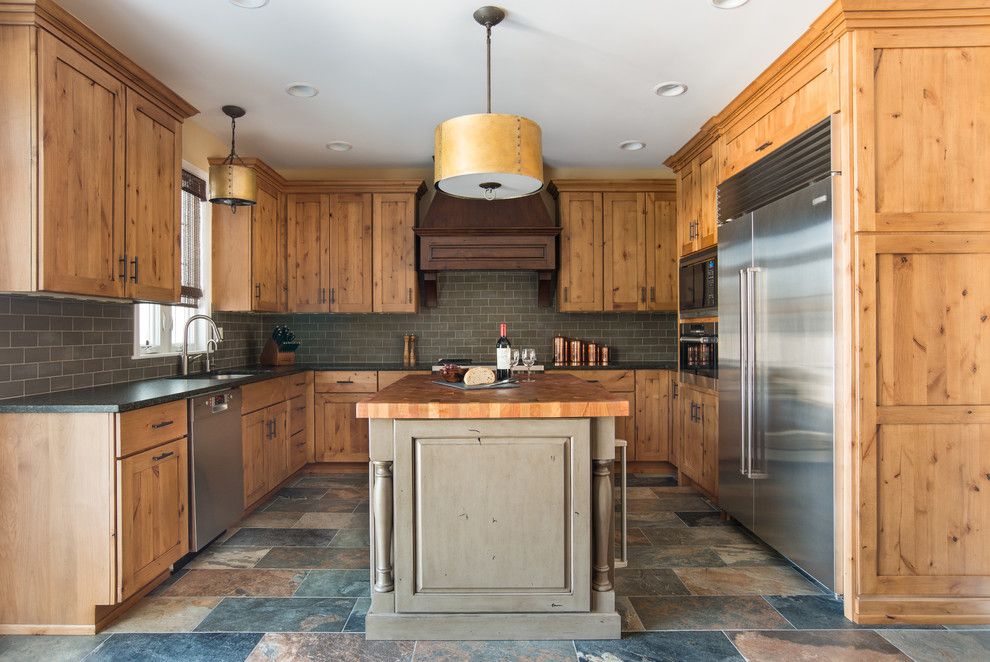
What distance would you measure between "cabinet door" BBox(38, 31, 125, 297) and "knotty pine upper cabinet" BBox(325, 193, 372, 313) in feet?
7.94

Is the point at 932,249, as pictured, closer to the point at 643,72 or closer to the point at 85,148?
the point at 643,72

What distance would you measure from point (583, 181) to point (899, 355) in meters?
3.26

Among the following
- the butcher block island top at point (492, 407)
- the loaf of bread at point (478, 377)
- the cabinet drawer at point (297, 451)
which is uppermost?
the loaf of bread at point (478, 377)

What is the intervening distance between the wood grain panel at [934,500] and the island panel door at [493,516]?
4.16 feet

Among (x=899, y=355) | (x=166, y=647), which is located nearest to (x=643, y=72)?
(x=899, y=355)

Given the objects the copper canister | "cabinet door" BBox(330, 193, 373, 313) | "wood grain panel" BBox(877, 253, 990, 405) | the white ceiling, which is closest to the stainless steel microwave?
the white ceiling

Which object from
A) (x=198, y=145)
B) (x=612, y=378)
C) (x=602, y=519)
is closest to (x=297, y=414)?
(x=198, y=145)

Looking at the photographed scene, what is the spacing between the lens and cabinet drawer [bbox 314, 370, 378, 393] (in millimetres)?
5086

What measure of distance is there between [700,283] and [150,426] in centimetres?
343

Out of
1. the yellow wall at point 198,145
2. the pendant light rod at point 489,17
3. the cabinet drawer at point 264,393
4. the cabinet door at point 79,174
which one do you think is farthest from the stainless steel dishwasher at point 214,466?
the pendant light rod at point 489,17

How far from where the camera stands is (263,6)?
2.70 metres

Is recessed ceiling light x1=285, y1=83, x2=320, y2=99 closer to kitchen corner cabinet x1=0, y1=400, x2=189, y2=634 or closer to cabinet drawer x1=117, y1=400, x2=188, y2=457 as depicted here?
cabinet drawer x1=117, y1=400, x2=188, y2=457

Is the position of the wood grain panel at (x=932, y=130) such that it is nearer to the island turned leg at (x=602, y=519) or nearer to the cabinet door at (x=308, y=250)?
the island turned leg at (x=602, y=519)

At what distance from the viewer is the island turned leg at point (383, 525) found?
2395 millimetres
